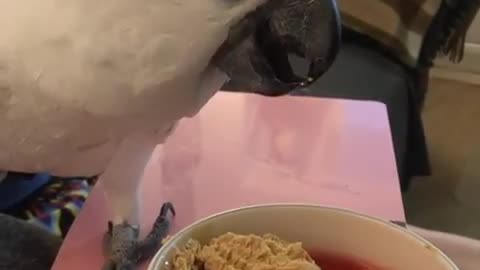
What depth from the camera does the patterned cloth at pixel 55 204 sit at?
88cm

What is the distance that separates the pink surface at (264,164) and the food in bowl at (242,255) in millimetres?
155

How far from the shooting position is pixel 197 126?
781 mm

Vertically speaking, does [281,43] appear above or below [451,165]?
above

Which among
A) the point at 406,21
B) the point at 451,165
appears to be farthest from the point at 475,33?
the point at 406,21

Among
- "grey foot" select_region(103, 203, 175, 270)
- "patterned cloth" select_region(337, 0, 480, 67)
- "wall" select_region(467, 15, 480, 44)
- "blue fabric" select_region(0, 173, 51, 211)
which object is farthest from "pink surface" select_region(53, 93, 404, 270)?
"wall" select_region(467, 15, 480, 44)

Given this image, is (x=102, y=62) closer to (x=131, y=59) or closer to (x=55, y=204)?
(x=131, y=59)

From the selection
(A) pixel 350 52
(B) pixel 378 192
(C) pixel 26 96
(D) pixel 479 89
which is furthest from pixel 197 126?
(D) pixel 479 89

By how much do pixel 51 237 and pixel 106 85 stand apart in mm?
325

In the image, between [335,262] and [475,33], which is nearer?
[335,262]

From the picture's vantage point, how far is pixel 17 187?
917 mm

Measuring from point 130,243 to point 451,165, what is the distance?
1221mm

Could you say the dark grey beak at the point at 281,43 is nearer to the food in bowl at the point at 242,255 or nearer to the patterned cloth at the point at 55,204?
the food in bowl at the point at 242,255

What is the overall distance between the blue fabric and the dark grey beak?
45cm

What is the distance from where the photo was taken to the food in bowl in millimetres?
460
